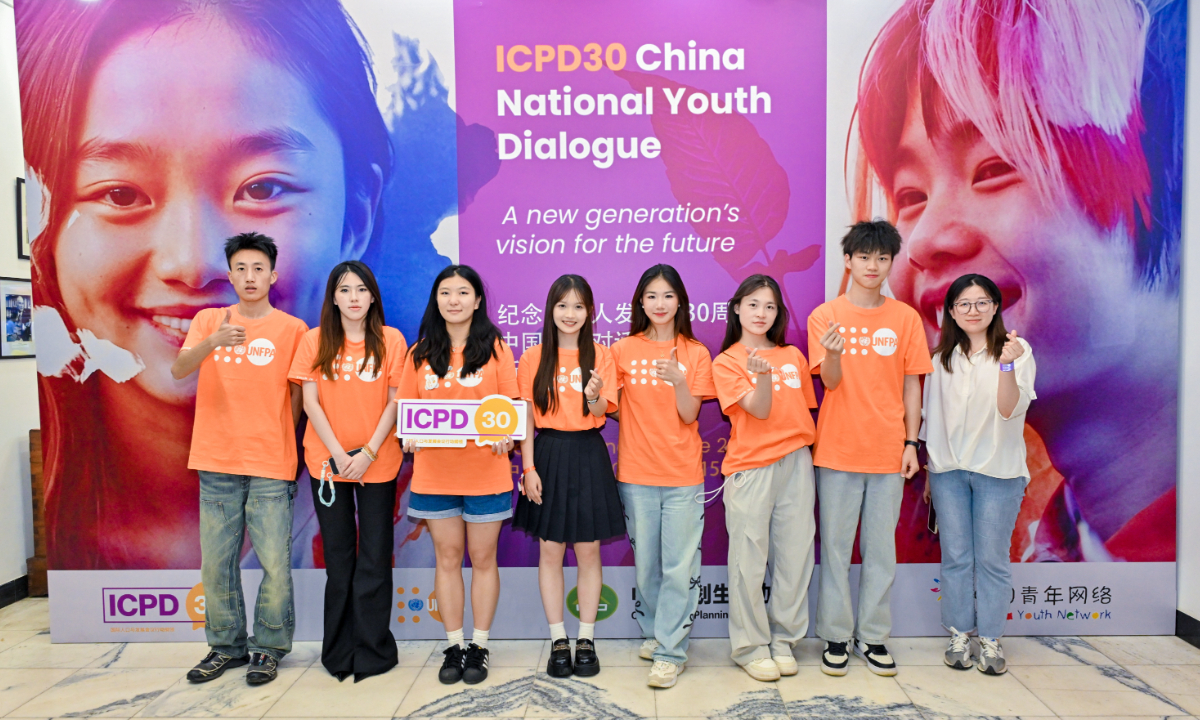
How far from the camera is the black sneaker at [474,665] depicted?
9.41 feet

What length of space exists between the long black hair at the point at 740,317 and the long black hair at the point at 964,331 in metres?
0.74

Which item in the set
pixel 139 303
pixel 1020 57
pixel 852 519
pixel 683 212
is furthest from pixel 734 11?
pixel 139 303

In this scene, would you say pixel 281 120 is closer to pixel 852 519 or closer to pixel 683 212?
pixel 683 212

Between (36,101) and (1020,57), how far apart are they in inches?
190

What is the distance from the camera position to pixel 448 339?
9.34ft

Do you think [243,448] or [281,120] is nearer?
[243,448]

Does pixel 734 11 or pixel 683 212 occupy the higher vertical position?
pixel 734 11

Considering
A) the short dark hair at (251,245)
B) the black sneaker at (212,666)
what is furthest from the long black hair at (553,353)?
the black sneaker at (212,666)

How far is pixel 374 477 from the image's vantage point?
9.43 ft

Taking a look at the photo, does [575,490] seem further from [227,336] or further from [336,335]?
[227,336]

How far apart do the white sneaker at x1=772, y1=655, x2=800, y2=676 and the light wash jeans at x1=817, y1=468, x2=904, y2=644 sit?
191 mm

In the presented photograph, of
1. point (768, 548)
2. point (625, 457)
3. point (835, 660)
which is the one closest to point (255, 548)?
point (625, 457)

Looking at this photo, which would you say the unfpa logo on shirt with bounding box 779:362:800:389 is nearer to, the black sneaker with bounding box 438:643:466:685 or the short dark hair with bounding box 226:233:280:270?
the black sneaker with bounding box 438:643:466:685

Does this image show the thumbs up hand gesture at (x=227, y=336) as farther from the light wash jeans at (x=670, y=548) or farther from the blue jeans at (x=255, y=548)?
the light wash jeans at (x=670, y=548)
